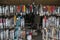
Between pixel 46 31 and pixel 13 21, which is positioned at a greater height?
pixel 13 21

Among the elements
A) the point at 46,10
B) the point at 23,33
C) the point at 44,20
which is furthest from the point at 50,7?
the point at 23,33

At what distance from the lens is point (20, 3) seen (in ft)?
9.31

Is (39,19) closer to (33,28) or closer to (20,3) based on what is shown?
(33,28)

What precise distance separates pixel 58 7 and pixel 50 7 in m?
0.16

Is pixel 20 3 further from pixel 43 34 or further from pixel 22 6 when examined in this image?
pixel 43 34

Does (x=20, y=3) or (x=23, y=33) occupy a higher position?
(x=20, y=3)

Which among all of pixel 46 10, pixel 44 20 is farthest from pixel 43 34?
pixel 46 10

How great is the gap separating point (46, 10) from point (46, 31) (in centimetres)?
42

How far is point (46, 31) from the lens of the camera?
2.98 meters

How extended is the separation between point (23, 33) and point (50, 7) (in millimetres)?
735

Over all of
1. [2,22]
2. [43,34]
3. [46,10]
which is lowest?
[43,34]

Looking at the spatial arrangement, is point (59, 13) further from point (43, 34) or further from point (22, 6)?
point (22, 6)

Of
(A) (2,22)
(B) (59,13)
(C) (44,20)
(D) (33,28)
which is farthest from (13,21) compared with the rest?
(B) (59,13)

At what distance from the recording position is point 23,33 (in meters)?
2.88
